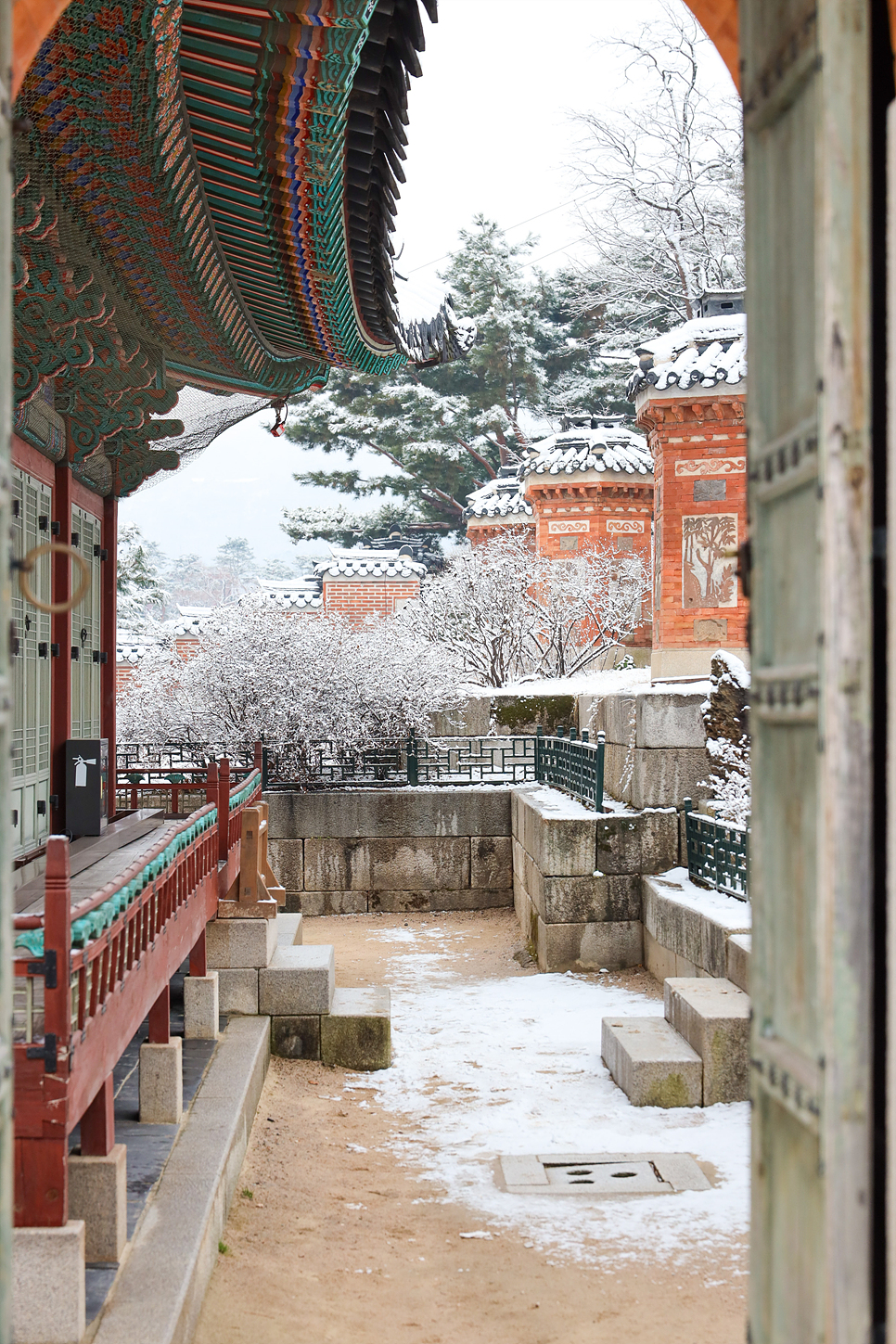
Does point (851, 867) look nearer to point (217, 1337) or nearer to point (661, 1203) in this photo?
point (217, 1337)

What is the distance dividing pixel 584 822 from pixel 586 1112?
12.1 feet

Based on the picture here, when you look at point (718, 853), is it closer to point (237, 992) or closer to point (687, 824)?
point (687, 824)

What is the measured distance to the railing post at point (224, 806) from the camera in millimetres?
7273

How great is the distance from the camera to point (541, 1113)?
6863mm

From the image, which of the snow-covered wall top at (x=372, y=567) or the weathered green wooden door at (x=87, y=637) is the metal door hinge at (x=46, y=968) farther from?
the snow-covered wall top at (x=372, y=567)

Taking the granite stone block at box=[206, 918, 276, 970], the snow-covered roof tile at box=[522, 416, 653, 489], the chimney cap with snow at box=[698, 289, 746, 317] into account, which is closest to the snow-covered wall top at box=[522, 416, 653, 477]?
the snow-covered roof tile at box=[522, 416, 653, 489]

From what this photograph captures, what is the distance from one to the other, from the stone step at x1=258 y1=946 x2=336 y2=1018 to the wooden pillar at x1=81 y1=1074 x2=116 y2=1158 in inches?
→ 142

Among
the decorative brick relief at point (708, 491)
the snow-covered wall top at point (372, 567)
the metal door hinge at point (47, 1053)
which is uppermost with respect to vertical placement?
the snow-covered wall top at point (372, 567)

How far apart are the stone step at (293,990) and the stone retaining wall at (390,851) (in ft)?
16.1

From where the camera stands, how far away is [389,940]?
11484 millimetres

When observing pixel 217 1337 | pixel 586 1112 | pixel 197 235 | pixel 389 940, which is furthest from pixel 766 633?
pixel 389 940

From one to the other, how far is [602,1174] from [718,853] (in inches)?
141

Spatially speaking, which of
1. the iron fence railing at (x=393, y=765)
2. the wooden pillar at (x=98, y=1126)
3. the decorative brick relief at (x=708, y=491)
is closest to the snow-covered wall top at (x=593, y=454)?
the iron fence railing at (x=393, y=765)

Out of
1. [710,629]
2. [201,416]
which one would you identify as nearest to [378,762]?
[710,629]
